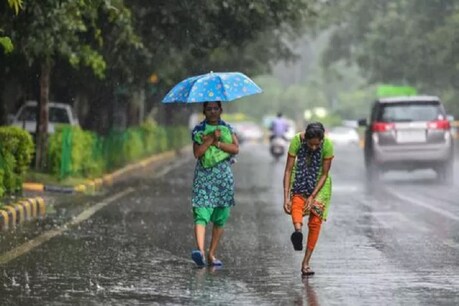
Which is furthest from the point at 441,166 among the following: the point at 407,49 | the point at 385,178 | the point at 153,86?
the point at 407,49

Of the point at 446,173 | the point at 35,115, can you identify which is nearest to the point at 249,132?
the point at 35,115

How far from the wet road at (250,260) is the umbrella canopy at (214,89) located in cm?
161

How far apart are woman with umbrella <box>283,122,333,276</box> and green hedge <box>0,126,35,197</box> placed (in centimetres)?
751

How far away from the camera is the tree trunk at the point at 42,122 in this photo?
23.8 metres

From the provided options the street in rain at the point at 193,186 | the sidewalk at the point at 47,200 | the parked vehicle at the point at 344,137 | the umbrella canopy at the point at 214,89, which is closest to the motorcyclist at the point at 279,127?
the street in rain at the point at 193,186

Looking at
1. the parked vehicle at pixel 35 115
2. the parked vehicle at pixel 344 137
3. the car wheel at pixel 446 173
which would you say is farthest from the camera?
the parked vehicle at pixel 344 137

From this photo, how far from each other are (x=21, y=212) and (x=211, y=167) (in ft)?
19.5

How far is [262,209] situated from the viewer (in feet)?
58.9

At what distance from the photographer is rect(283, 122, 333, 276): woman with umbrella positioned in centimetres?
1002

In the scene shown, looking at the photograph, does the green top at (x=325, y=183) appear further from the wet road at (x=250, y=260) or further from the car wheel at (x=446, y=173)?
the car wheel at (x=446, y=173)

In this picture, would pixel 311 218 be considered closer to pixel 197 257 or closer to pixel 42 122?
pixel 197 257

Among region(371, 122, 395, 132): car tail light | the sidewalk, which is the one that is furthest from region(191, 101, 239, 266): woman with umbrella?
region(371, 122, 395, 132): car tail light

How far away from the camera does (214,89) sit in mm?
10578

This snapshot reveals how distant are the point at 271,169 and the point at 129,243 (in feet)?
69.1
